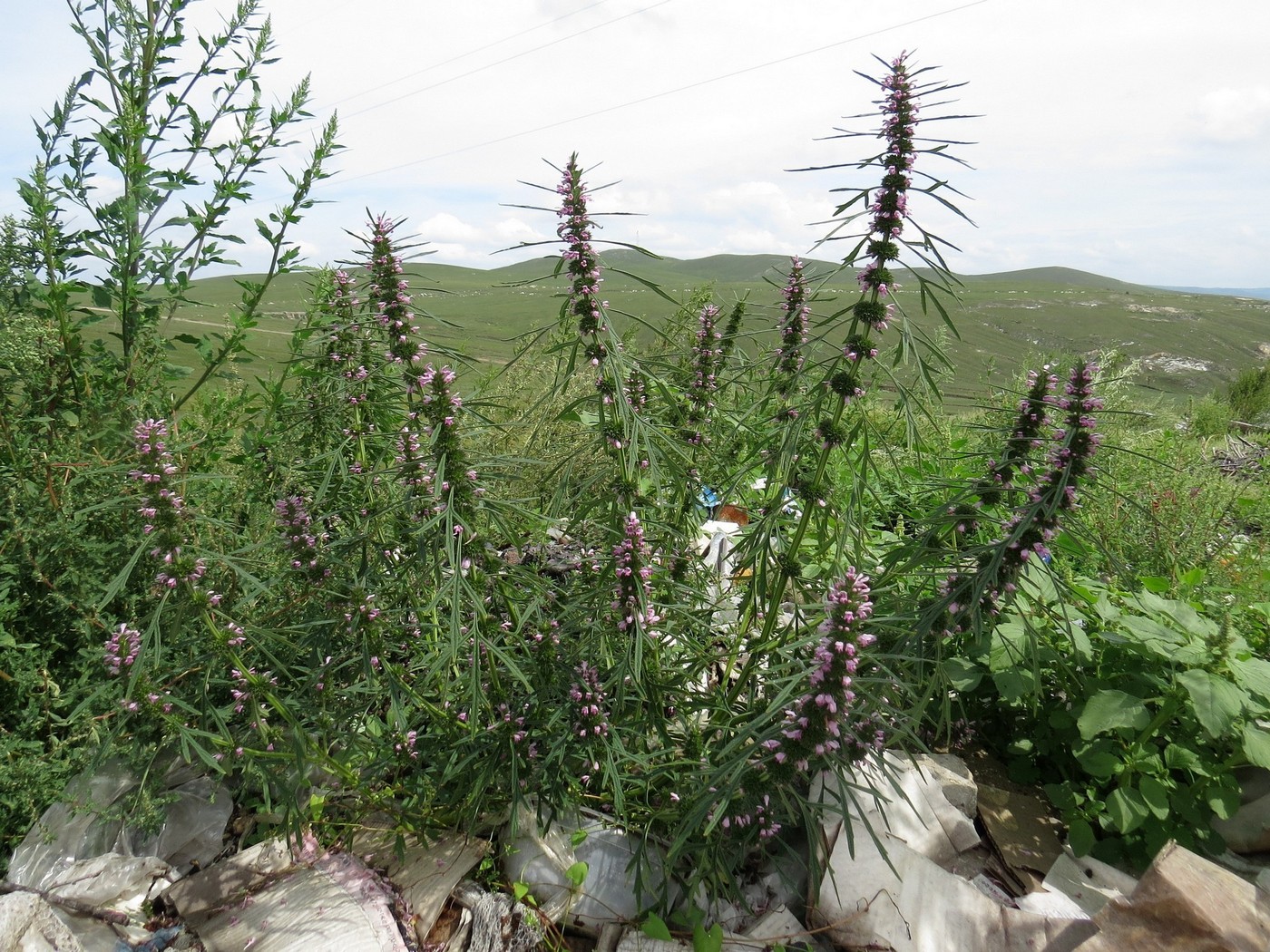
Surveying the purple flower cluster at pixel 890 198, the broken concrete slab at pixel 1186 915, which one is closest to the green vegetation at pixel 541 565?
the purple flower cluster at pixel 890 198

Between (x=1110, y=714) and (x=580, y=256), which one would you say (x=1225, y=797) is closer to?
(x=1110, y=714)

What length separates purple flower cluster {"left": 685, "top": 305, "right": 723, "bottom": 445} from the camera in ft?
8.89

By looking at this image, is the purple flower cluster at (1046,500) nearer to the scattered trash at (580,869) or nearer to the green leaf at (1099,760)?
the green leaf at (1099,760)

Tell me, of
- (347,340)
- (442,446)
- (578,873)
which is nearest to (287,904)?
(578,873)

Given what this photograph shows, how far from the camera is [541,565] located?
283 cm

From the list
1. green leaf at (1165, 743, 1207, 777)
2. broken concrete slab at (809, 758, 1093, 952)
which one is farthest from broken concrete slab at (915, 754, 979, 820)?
green leaf at (1165, 743, 1207, 777)

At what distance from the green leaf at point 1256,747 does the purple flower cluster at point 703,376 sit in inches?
83.8

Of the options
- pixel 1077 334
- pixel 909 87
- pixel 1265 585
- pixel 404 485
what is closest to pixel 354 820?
pixel 404 485

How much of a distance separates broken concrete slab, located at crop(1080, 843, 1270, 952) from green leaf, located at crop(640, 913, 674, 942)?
1.20 m

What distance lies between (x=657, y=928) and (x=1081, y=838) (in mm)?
1642

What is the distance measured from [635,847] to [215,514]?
2.30 meters

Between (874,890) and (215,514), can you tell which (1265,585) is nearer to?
(874,890)

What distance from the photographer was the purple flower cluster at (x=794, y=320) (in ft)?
8.29

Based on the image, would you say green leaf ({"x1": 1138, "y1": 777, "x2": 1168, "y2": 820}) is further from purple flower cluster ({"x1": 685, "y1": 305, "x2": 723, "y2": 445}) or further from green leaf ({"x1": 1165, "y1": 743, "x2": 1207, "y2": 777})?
purple flower cluster ({"x1": 685, "y1": 305, "x2": 723, "y2": 445})
